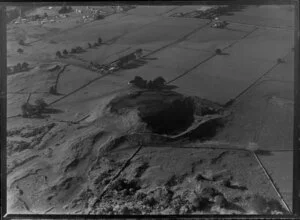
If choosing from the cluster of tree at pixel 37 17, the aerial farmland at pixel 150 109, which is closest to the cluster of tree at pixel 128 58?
the aerial farmland at pixel 150 109

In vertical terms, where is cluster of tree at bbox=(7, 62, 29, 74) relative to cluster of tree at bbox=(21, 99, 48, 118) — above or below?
above

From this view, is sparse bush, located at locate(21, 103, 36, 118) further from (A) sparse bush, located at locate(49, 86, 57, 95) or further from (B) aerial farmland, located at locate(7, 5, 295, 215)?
(A) sparse bush, located at locate(49, 86, 57, 95)

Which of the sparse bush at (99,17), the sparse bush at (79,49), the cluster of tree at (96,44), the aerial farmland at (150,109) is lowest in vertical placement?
the aerial farmland at (150,109)

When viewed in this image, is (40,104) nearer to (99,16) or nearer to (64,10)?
(64,10)

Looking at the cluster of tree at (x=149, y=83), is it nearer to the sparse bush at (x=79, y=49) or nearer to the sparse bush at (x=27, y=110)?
the sparse bush at (x=79, y=49)

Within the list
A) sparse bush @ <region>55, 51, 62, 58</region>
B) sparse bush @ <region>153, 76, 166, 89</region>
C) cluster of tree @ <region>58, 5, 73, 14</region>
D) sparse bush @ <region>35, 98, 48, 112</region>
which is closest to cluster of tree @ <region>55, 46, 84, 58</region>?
sparse bush @ <region>55, 51, 62, 58</region>
